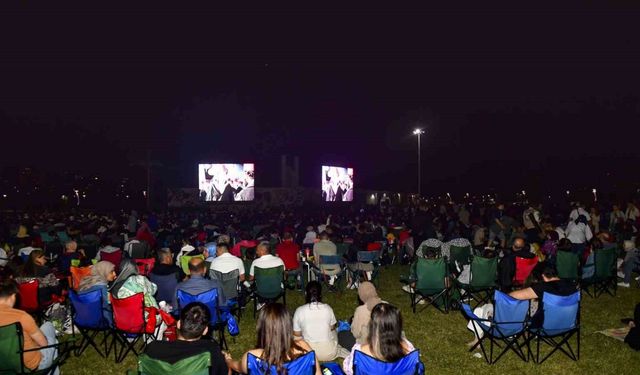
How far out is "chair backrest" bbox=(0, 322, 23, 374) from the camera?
4.39m

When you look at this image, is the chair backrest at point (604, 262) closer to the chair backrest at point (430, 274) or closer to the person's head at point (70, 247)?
the chair backrest at point (430, 274)

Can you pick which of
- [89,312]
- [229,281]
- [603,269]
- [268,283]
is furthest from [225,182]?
[89,312]

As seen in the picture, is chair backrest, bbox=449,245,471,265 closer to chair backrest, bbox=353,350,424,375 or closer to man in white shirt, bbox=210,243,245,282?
man in white shirt, bbox=210,243,245,282

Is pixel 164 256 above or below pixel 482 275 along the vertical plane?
above

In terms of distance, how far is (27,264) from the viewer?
25.1 ft

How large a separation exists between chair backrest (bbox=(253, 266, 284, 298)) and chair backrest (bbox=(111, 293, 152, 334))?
2.36 meters

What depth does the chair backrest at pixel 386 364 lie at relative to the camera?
371 centimetres

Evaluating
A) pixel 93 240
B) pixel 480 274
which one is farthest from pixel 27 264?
pixel 480 274

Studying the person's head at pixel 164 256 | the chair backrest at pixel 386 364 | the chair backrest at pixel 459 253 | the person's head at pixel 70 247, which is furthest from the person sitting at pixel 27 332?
the chair backrest at pixel 459 253

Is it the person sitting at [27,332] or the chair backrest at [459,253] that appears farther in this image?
the chair backrest at [459,253]

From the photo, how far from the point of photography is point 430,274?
26.9ft

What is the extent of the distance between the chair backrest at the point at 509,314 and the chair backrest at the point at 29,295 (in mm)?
5961

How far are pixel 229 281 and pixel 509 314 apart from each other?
386 centimetres

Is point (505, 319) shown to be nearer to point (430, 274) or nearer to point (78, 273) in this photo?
point (430, 274)
